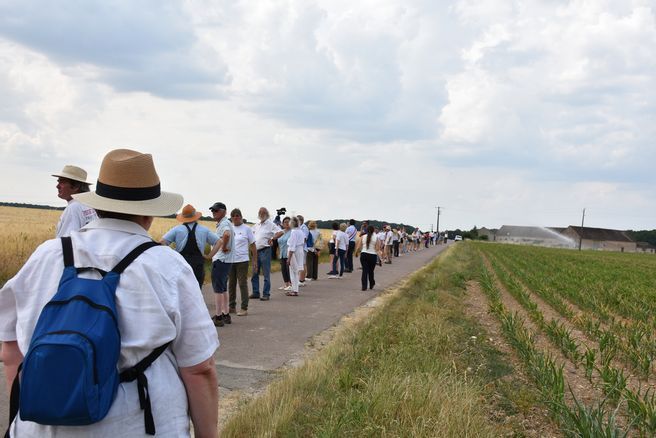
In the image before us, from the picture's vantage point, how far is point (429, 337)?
7992 millimetres

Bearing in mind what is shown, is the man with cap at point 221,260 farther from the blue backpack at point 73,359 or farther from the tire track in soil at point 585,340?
the blue backpack at point 73,359

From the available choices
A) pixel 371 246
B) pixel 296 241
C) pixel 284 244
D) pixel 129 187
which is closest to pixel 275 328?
pixel 296 241

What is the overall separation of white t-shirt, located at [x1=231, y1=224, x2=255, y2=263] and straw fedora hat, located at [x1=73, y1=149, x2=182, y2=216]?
7837 mm

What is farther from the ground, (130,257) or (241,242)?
(130,257)

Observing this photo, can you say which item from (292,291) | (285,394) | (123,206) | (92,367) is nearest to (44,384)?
(92,367)

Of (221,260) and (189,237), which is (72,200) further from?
(221,260)

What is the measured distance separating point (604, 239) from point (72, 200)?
149784 mm

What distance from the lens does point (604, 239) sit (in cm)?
14075

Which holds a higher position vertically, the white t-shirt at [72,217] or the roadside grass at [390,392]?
the white t-shirt at [72,217]

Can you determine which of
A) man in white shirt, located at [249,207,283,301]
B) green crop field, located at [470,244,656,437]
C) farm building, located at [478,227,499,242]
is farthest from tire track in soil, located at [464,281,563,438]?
farm building, located at [478,227,499,242]

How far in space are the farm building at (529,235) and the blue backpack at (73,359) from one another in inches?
6029

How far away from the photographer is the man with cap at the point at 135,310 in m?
2.15

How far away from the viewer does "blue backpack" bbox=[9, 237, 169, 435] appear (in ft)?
6.28

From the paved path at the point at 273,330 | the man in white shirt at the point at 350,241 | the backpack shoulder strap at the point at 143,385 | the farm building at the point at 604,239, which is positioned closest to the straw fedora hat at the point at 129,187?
the backpack shoulder strap at the point at 143,385
